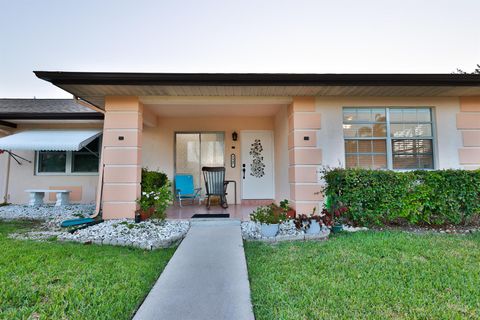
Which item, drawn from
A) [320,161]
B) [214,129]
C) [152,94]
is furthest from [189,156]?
[320,161]

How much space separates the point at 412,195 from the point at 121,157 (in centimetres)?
625

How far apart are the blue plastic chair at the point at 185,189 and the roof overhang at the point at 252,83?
313 centimetres

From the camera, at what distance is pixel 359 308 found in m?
2.04

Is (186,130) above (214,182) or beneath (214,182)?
above

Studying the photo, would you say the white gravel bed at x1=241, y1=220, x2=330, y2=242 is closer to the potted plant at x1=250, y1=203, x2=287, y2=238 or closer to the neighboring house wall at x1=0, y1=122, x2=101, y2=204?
the potted plant at x1=250, y1=203, x2=287, y2=238

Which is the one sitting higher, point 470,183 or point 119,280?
point 470,183

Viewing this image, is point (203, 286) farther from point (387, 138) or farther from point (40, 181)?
point (40, 181)

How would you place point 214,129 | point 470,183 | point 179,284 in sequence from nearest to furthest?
point 179,284 → point 470,183 → point 214,129

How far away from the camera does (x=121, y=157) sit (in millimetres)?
5477

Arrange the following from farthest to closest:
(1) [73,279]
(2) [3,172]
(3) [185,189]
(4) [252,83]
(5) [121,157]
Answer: (2) [3,172] → (3) [185,189] → (5) [121,157] → (4) [252,83] → (1) [73,279]

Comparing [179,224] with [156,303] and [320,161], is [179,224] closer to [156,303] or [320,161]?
[156,303]

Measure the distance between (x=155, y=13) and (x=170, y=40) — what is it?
1190 millimetres

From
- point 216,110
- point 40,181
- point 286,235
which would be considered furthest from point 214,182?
point 40,181

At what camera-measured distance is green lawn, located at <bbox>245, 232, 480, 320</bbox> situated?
2023 millimetres
